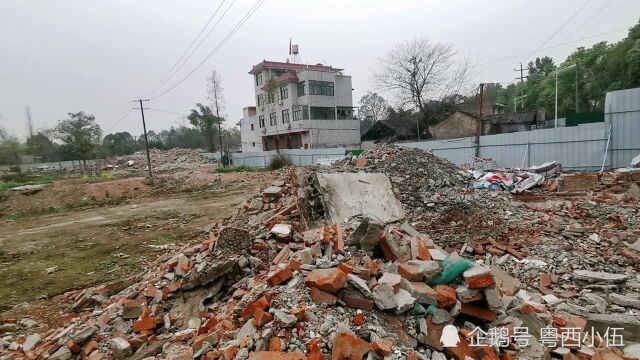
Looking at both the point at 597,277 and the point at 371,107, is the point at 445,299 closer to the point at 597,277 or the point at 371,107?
the point at 597,277

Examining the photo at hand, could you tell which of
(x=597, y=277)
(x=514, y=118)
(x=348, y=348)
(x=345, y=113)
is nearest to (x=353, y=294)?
(x=348, y=348)

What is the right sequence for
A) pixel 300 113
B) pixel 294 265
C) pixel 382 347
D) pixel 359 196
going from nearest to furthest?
pixel 382 347 < pixel 294 265 < pixel 359 196 < pixel 300 113

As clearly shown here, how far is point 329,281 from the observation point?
325 cm

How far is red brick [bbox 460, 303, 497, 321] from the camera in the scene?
134 inches

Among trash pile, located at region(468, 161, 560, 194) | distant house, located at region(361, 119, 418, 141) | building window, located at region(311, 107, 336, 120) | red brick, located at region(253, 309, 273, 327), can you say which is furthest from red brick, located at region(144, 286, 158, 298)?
building window, located at region(311, 107, 336, 120)

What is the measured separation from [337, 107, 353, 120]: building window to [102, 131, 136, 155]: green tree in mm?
37572

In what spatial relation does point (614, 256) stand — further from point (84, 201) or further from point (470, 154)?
point (84, 201)

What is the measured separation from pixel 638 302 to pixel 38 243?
1468cm

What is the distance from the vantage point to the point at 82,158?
3541 cm

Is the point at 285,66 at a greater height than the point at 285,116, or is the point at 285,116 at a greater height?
the point at 285,66

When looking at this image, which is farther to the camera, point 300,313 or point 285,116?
point 285,116

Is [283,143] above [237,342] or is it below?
above

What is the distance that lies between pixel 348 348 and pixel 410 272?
1300mm

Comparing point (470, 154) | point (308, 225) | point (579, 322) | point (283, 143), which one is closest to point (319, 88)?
point (283, 143)
